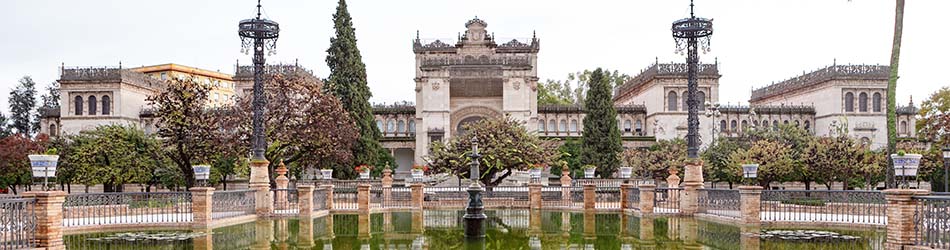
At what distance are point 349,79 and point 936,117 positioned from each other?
3227 cm

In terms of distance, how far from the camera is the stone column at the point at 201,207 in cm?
1831

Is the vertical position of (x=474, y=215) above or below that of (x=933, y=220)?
below

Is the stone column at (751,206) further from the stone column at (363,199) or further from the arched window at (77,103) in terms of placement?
the arched window at (77,103)

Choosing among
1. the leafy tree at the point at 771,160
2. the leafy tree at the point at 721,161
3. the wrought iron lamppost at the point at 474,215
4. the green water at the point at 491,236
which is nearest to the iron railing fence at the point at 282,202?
the green water at the point at 491,236

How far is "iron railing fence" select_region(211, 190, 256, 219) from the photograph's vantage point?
64.5ft

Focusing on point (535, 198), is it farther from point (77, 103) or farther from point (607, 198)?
point (77, 103)

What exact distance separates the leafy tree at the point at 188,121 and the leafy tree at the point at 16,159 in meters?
14.9

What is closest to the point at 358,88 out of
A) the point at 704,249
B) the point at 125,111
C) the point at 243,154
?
the point at 243,154

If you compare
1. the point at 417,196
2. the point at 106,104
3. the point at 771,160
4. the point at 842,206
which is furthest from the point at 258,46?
the point at 106,104

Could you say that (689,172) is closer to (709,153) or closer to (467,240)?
(467,240)

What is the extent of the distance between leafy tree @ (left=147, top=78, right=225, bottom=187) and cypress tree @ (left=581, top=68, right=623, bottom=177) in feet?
68.8

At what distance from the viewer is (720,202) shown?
2062 centimetres

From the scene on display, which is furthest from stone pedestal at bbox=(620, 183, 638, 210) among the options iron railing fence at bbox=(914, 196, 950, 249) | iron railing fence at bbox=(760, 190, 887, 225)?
iron railing fence at bbox=(914, 196, 950, 249)

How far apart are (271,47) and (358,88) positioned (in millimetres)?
18270
